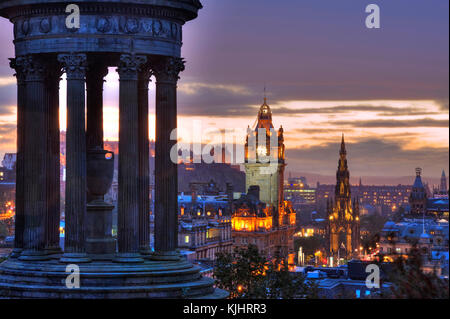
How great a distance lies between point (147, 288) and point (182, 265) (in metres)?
3.37

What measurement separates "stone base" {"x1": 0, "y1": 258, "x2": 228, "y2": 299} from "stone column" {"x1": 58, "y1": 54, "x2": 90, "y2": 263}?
108cm

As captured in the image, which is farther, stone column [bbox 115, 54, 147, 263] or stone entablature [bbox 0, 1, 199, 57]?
stone entablature [bbox 0, 1, 199, 57]

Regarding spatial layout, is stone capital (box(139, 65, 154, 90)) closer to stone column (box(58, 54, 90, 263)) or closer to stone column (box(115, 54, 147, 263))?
stone column (box(115, 54, 147, 263))

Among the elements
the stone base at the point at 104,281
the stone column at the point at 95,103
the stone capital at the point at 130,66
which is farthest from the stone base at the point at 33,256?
the stone capital at the point at 130,66

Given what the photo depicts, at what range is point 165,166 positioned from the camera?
6078 centimetres

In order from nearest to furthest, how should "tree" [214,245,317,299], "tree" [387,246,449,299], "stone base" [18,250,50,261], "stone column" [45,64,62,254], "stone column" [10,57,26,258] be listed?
"tree" [387,246,449,299] < "stone base" [18,250,50,261] < "stone column" [10,57,26,258] < "stone column" [45,64,62,254] < "tree" [214,245,317,299]

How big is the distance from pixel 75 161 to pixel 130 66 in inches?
216

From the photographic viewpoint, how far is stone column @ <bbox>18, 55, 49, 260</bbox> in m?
60.5

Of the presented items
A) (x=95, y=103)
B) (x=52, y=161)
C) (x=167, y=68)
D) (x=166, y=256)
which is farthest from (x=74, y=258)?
(x=167, y=68)

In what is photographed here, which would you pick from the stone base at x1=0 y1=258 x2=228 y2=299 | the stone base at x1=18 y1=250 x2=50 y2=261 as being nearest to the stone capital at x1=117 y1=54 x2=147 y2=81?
the stone base at x1=0 y1=258 x2=228 y2=299

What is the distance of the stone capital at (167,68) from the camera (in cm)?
6119
